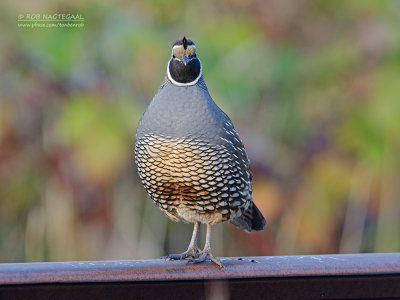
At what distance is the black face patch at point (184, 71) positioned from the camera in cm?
324

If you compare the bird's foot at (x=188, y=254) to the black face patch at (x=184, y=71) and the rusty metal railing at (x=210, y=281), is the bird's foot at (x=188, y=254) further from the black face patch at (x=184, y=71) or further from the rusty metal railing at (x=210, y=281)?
the rusty metal railing at (x=210, y=281)

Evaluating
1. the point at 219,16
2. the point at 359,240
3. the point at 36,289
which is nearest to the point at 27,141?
the point at 219,16

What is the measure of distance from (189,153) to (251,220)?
742mm

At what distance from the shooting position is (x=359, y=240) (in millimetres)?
5488

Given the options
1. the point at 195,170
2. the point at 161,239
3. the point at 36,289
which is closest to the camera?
the point at 36,289

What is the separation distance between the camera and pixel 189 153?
10.00 feet

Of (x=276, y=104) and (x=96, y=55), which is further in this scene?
(x=276, y=104)

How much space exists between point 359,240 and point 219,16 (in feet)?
5.58

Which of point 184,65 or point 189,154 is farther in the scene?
point 184,65

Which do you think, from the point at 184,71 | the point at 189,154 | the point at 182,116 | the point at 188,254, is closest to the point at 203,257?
the point at 188,254

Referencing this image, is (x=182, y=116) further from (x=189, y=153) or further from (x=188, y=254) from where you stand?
(x=188, y=254)

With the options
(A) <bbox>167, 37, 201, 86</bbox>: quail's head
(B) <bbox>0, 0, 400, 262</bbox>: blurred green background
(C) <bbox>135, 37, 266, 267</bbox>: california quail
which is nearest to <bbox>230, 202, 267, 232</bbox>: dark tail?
(C) <bbox>135, 37, 266, 267</bbox>: california quail

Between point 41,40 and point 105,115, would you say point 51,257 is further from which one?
point 41,40

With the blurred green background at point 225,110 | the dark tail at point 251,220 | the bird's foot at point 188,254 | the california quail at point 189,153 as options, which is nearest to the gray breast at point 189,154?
the california quail at point 189,153
